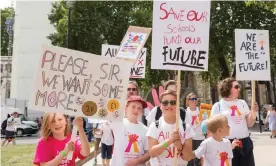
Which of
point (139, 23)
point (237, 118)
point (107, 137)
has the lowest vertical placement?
point (107, 137)

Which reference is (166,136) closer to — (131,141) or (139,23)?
(131,141)

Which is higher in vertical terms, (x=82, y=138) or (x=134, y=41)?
(x=134, y=41)

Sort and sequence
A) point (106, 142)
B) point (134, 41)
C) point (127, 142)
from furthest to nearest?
point (106, 142), point (134, 41), point (127, 142)

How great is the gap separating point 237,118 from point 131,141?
1788 mm

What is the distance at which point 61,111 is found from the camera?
4.28m

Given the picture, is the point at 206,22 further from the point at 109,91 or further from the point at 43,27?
the point at 43,27

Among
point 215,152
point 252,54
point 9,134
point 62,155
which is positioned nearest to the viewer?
point 62,155

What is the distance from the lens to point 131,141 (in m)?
4.60

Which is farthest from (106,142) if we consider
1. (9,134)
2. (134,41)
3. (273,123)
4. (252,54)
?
(273,123)

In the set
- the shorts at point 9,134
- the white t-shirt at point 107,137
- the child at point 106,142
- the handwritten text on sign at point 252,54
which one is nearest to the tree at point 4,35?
the shorts at point 9,134

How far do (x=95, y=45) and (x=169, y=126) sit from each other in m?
26.4

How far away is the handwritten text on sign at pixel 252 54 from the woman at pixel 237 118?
1140 millimetres

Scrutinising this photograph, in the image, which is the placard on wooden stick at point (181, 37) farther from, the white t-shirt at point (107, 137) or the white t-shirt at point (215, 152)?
the white t-shirt at point (107, 137)

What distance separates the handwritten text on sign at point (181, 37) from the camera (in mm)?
4934
